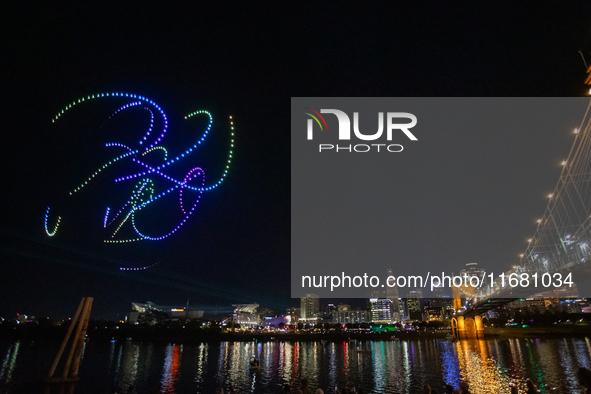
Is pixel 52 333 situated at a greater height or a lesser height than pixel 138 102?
lesser

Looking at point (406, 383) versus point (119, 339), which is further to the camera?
point (119, 339)

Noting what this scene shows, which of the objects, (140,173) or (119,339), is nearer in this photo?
(140,173)

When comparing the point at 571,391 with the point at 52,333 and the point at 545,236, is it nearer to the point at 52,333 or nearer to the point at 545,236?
the point at 545,236

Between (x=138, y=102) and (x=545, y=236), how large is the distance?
85756 millimetres

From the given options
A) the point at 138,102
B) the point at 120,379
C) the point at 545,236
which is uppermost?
the point at 545,236

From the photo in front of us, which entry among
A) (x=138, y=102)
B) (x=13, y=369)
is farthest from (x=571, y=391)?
(x=13, y=369)

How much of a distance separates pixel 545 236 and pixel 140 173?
8528cm

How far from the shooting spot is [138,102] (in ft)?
65.9

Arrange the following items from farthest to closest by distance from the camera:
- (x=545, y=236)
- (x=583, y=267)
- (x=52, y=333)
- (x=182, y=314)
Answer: (x=182, y=314) → (x=52, y=333) → (x=545, y=236) → (x=583, y=267)

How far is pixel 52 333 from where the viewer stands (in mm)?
87438

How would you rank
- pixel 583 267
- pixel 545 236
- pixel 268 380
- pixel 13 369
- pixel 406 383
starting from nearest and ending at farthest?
pixel 406 383 → pixel 268 380 → pixel 13 369 → pixel 583 267 → pixel 545 236

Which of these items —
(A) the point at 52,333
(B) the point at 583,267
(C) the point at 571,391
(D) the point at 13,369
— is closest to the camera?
(C) the point at 571,391

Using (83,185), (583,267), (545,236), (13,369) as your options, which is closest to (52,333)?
(13,369)

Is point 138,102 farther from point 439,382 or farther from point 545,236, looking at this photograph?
point 545,236
